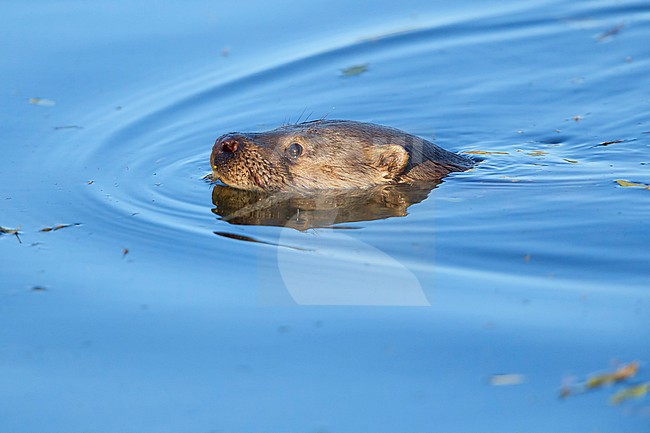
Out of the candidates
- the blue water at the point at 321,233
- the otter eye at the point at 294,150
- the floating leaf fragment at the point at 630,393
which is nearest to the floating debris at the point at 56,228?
the blue water at the point at 321,233

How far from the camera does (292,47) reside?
40.8ft

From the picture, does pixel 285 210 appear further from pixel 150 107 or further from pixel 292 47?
pixel 292 47

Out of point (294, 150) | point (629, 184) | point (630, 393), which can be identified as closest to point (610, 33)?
point (629, 184)

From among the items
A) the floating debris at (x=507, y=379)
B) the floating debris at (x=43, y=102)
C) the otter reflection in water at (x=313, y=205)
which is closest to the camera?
the floating debris at (x=507, y=379)

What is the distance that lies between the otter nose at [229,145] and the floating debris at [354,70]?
3653mm

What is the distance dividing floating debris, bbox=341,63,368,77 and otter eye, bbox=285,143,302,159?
3.34 metres

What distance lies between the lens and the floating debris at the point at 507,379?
17.3 feet

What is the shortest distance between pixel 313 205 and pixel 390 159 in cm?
88

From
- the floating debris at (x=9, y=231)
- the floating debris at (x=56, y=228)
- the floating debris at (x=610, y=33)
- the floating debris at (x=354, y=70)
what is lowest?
the floating debris at (x=56, y=228)

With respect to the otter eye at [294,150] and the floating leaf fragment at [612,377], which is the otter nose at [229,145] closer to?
the otter eye at [294,150]

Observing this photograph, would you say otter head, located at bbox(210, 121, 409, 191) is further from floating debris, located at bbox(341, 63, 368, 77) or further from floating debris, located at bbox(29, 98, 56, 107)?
floating debris, located at bbox(341, 63, 368, 77)

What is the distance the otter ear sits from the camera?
8.95 metres

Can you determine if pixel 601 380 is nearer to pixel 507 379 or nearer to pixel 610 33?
pixel 507 379

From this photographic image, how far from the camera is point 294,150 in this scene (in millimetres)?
9000
